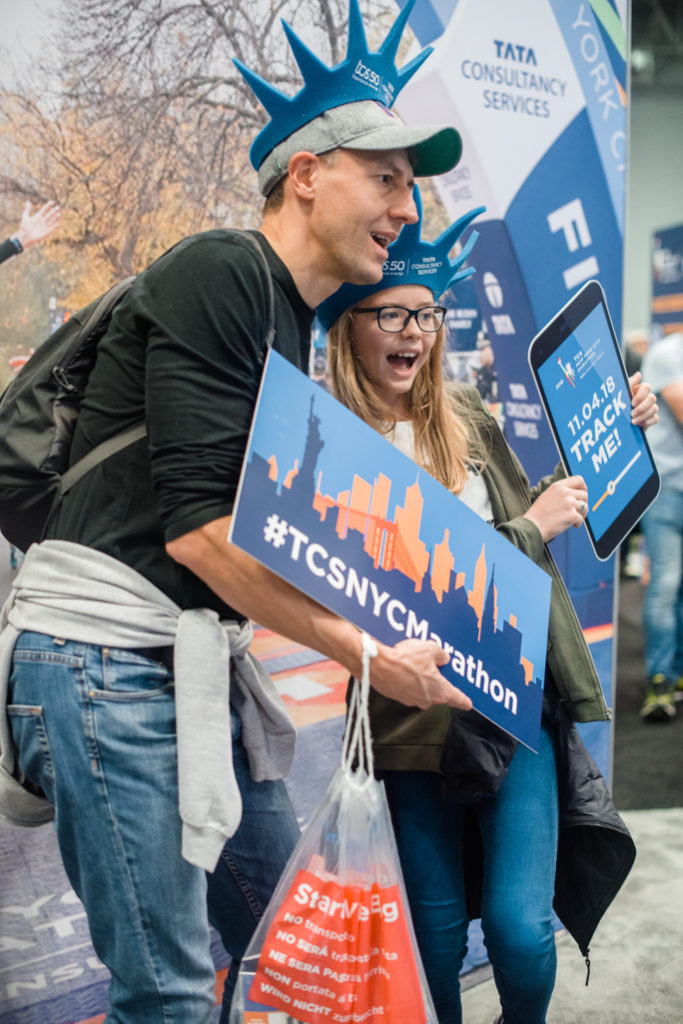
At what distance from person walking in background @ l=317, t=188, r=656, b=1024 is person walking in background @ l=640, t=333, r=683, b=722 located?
2151 millimetres

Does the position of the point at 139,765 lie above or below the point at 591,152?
below

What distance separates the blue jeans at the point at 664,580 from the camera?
4.04m

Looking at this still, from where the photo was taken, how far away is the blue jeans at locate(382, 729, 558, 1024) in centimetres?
158

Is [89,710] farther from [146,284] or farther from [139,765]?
[146,284]

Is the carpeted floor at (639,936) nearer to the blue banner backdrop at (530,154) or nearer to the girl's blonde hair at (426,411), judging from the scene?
the blue banner backdrop at (530,154)

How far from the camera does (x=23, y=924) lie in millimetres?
1843

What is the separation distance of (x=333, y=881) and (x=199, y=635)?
1.23 ft

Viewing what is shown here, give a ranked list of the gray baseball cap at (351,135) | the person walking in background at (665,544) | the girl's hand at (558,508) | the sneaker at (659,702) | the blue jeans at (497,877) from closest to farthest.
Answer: the gray baseball cap at (351,135)
the blue jeans at (497,877)
the girl's hand at (558,508)
the person walking in background at (665,544)
the sneaker at (659,702)

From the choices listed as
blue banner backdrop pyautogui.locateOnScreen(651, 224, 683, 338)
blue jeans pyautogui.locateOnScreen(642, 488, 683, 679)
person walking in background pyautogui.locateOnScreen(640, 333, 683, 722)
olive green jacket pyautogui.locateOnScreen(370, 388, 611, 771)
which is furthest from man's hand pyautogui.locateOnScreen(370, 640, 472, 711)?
blue banner backdrop pyautogui.locateOnScreen(651, 224, 683, 338)

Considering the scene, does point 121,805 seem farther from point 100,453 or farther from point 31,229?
point 31,229

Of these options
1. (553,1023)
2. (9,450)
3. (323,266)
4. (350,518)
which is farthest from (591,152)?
(553,1023)

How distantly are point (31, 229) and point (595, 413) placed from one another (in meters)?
1.05

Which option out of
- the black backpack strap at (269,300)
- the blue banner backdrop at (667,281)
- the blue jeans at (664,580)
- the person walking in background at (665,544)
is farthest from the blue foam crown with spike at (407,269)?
the blue banner backdrop at (667,281)

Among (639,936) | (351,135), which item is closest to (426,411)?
(351,135)
